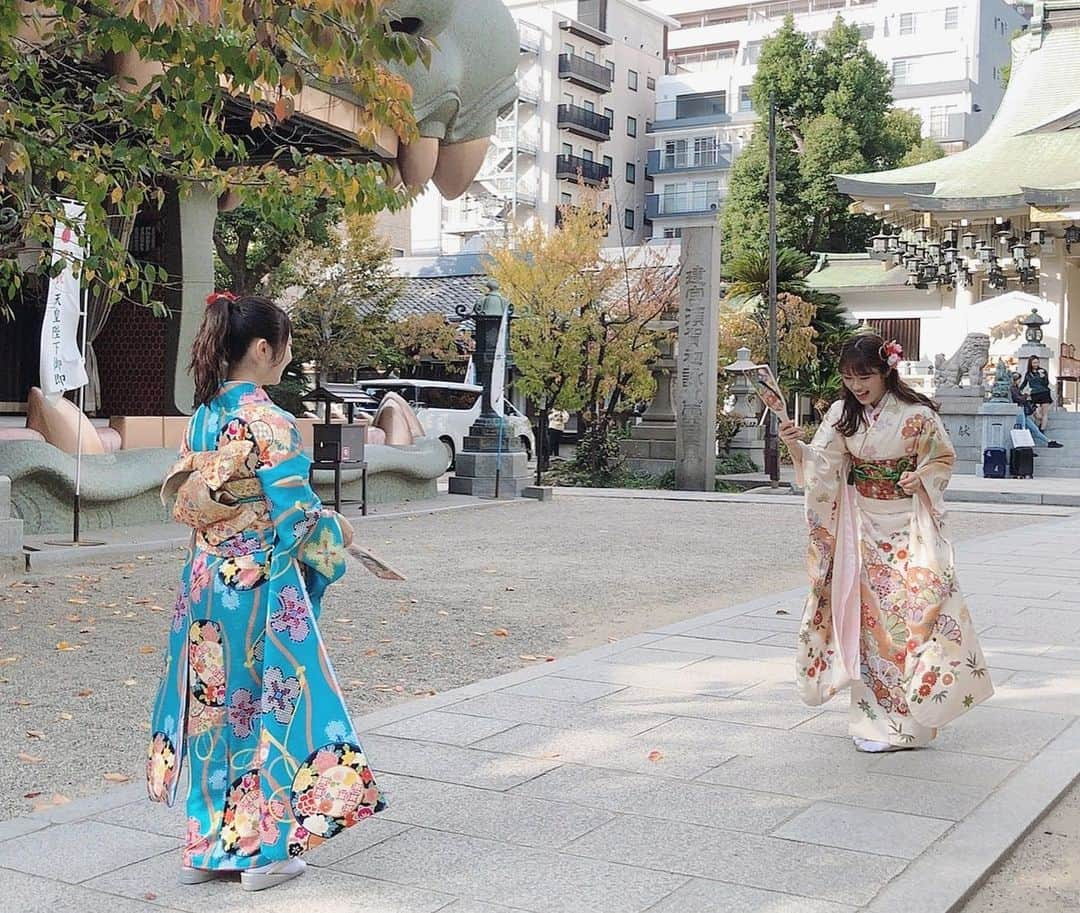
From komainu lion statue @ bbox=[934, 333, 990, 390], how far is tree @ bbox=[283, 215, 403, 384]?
1176cm

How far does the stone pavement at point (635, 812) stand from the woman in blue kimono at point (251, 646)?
17 centimetres

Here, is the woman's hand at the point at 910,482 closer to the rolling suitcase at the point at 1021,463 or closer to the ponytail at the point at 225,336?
the ponytail at the point at 225,336

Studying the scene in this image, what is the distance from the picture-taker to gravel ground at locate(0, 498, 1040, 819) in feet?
17.1

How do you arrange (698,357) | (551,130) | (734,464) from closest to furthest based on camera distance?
(698,357) < (734,464) < (551,130)

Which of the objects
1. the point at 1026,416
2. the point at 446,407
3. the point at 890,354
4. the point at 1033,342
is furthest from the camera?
the point at 446,407

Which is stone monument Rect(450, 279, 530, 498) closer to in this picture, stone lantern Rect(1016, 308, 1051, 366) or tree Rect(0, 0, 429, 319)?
tree Rect(0, 0, 429, 319)

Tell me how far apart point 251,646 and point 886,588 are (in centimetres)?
257

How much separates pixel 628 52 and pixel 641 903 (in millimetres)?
55014

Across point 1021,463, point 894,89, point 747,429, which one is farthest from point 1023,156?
point 894,89

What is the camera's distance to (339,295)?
2803 cm

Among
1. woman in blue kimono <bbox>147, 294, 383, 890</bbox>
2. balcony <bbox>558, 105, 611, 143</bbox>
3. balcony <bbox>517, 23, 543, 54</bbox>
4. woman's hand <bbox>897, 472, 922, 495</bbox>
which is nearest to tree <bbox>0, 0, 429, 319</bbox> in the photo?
woman in blue kimono <bbox>147, 294, 383, 890</bbox>

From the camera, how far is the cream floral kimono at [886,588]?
477cm

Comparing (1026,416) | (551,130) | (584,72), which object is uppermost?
(584,72)

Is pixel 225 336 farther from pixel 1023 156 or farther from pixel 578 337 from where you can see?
pixel 1023 156
